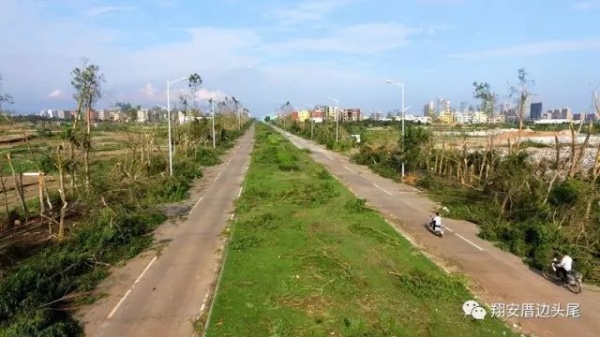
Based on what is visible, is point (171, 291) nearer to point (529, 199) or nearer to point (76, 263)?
point (76, 263)

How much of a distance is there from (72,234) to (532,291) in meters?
16.5

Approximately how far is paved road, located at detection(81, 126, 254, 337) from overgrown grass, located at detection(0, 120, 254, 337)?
0.91 metres

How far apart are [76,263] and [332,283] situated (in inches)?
331

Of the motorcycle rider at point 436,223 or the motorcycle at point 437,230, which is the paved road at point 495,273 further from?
the motorcycle rider at point 436,223

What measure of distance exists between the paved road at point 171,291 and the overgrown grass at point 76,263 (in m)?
0.91

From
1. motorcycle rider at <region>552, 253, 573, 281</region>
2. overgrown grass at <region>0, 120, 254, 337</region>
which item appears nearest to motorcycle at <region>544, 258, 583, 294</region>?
motorcycle rider at <region>552, 253, 573, 281</region>

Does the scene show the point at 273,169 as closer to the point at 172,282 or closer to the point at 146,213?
the point at 146,213

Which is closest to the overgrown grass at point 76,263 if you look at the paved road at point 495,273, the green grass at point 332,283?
the green grass at point 332,283

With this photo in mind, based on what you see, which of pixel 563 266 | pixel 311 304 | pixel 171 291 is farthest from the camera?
pixel 563 266

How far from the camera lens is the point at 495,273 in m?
16.7

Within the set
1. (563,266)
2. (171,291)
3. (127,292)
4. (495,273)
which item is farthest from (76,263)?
(563,266)

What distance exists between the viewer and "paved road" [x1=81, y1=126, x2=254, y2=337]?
1268 cm

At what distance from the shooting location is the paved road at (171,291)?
12680 millimetres

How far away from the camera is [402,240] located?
792 inches
